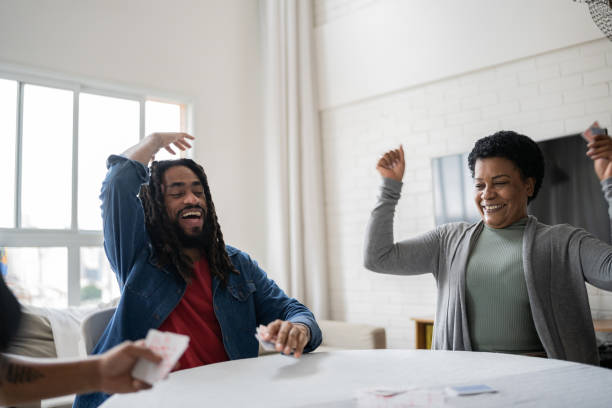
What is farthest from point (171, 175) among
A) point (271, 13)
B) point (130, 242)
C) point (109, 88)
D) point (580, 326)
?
point (271, 13)

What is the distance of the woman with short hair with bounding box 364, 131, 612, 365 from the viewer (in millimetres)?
1582

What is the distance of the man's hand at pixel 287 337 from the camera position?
1.39 metres

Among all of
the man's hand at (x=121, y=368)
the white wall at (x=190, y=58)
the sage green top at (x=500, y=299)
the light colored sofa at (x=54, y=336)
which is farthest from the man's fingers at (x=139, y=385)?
the white wall at (x=190, y=58)

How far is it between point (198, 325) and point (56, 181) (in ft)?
9.15

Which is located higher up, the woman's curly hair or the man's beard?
the woman's curly hair

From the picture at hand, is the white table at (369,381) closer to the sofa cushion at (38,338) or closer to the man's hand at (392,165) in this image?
the man's hand at (392,165)

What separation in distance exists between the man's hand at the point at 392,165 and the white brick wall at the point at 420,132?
1.87 meters

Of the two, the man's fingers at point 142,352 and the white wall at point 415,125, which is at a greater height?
the white wall at point 415,125

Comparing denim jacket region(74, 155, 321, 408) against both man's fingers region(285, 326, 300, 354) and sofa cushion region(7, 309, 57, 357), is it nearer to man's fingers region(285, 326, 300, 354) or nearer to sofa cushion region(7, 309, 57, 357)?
man's fingers region(285, 326, 300, 354)

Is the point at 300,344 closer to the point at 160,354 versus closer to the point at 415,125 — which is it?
the point at 160,354

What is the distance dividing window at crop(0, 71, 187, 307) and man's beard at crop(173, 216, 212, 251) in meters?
2.30

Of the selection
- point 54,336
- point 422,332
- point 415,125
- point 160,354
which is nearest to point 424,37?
point 415,125

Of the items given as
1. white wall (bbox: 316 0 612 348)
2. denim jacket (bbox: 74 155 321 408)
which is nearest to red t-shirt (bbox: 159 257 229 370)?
denim jacket (bbox: 74 155 321 408)

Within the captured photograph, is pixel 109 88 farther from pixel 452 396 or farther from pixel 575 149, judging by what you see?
pixel 452 396
